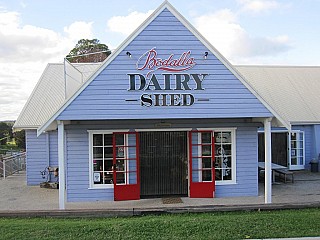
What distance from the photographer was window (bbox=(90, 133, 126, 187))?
40.4ft

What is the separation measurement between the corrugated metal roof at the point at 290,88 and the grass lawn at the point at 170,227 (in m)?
11.4

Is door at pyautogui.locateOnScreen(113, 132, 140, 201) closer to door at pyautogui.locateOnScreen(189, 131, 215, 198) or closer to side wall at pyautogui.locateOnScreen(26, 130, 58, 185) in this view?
door at pyautogui.locateOnScreen(189, 131, 215, 198)

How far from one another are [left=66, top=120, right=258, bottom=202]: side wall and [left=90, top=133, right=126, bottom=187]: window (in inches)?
8.0

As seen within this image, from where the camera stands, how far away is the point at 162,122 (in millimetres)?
A: 12438

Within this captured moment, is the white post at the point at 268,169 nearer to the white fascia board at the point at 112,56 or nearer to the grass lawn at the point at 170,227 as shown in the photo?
the grass lawn at the point at 170,227

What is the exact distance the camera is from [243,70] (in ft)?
74.1

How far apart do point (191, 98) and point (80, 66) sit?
36.7 feet

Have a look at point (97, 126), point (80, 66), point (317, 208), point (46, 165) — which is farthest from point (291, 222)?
point (80, 66)

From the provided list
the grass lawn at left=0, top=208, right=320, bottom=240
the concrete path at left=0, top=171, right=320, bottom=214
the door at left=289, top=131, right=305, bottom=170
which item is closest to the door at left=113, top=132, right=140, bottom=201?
the concrete path at left=0, top=171, right=320, bottom=214

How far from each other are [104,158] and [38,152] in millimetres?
5505

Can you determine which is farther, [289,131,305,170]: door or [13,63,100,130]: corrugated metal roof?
[289,131,305,170]: door

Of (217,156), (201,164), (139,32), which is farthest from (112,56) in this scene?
(217,156)

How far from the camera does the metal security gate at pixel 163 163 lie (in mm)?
12797

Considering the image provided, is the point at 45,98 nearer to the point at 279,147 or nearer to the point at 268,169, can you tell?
the point at 268,169
